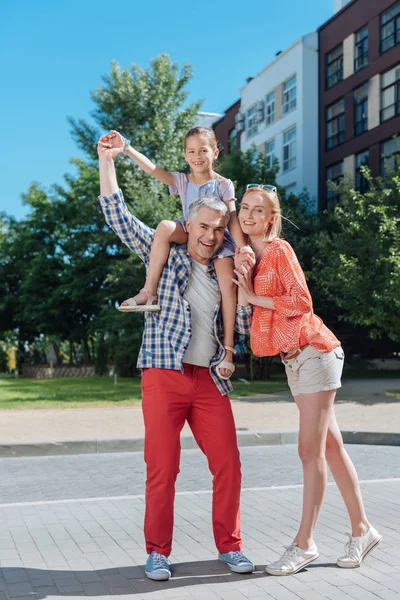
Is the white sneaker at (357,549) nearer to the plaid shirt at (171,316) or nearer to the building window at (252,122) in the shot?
the plaid shirt at (171,316)

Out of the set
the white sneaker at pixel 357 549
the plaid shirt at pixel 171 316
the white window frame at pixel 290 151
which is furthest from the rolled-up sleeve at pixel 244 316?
the white window frame at pixel 290 151

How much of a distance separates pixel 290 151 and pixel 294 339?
117ft

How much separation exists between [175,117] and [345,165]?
8088mm

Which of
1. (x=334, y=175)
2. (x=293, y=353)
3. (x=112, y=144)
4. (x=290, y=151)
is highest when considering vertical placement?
(x=290, y=151)

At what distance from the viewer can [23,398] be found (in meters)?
A: 18.2

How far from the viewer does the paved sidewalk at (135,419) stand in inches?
435

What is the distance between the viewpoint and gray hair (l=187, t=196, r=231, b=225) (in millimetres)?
4402

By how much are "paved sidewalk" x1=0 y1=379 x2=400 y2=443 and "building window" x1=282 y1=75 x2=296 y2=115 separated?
24.0 meters

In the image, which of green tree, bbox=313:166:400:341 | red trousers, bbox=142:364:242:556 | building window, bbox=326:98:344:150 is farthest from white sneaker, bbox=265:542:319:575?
building window, bbox=326:98:344:150

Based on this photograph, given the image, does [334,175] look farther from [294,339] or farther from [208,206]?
[294,339]

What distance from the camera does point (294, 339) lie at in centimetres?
428

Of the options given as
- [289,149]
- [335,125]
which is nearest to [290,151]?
[289,149]

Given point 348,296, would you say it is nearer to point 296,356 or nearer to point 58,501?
point 58,501

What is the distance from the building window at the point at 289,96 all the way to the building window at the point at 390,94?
6944 mm
